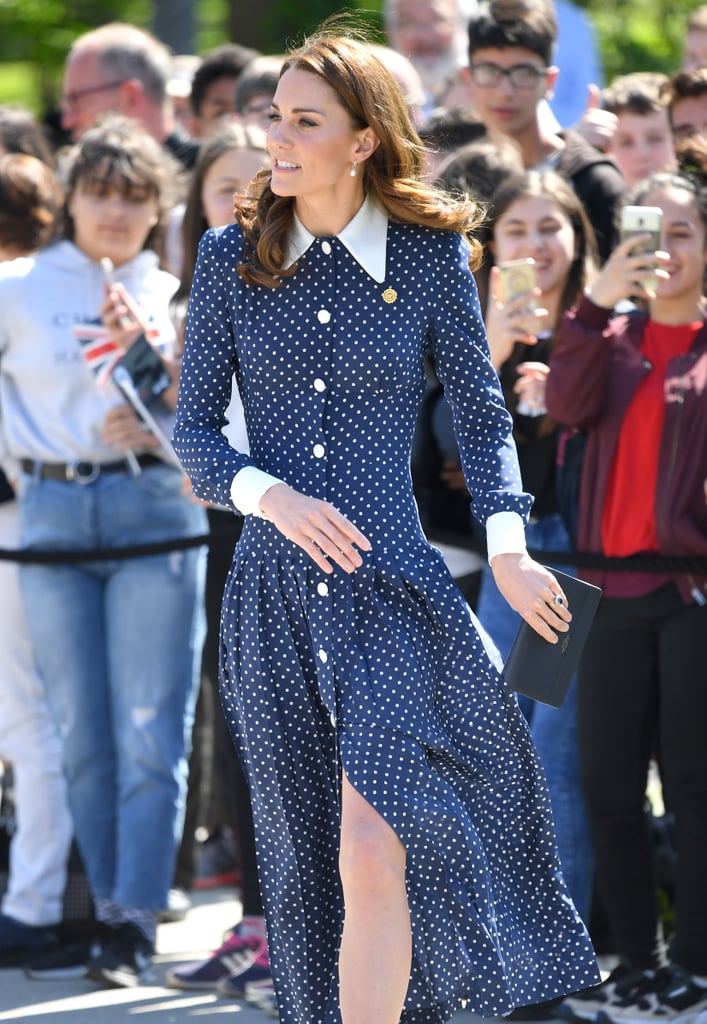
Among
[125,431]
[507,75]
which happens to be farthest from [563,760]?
[507,75]

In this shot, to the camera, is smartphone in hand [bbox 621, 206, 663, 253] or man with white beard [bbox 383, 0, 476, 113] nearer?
smartphone in hand [bbox 621, 206, 663, 253]

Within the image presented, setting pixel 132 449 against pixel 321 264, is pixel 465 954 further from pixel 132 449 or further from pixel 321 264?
pixel 132 449

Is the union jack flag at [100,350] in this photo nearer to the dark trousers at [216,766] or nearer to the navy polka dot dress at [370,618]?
the dark trousers at [216,766]

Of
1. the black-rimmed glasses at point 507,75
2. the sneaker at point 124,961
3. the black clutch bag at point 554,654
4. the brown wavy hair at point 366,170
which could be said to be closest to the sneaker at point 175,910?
the sneaker at point 124,961

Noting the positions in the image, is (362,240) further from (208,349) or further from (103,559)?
(103,559)

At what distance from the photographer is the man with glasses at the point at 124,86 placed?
7.63 meters

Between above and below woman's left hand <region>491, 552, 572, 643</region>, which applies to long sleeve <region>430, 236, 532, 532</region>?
above

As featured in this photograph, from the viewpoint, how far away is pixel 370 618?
3.79 meters

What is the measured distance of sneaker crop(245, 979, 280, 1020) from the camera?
16.6 ft

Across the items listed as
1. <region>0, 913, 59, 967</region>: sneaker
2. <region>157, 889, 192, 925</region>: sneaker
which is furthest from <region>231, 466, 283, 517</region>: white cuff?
<region>157, 889, 192, 925</region>: sneaker

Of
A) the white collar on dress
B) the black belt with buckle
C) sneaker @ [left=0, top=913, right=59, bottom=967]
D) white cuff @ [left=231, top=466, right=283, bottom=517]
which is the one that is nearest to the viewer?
white cuff @ [left=231, top=466, right=283, bottom=517]

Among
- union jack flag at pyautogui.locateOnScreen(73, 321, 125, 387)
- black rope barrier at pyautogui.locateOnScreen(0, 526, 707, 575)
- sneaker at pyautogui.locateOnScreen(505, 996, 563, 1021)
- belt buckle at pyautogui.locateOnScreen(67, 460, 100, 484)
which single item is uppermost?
union jack flag at pyautogui.locateOnScreen(73, 321, 125, 387)

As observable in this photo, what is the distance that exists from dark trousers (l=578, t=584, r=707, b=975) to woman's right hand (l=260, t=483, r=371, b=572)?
1439 millimetres

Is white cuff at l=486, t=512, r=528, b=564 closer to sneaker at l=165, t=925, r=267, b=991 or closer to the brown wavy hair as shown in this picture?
the brown wavy hair
